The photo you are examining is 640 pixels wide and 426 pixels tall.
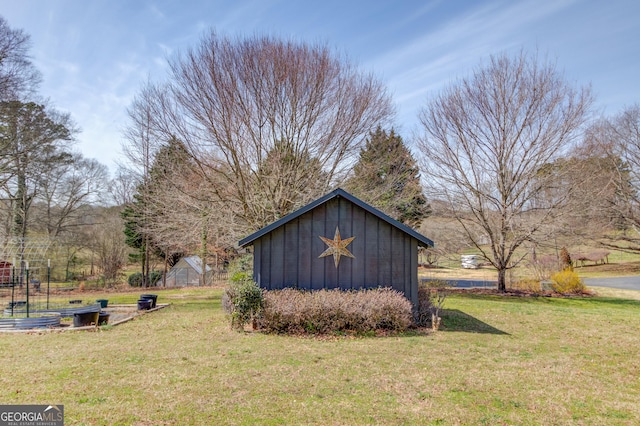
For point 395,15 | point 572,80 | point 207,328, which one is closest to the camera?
point 207,328

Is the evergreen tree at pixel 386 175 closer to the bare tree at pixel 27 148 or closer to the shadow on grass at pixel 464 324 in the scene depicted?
the shadow on grass at pixel 464 324

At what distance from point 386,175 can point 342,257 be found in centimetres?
915

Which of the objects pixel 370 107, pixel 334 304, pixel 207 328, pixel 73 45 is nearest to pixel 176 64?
pixel 73 45

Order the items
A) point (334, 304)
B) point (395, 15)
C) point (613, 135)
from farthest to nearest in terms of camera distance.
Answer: point (613, 135) → point (395, 15) → point (334, 304)

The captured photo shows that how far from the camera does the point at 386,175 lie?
59.4 ft

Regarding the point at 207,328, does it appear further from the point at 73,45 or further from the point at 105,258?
the point at 105,258

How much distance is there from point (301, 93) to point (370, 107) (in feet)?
10.7

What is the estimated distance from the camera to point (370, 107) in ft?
53.1

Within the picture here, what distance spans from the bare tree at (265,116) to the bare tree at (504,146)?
461cm

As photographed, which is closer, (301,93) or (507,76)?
(301,93)

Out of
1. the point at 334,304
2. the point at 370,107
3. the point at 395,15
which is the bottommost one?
the point at 334,304

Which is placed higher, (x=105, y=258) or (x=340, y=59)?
(x=340, y=59)

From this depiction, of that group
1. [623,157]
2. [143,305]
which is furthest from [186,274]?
[623,157]

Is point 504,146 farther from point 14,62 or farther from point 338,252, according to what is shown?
point 14,62
